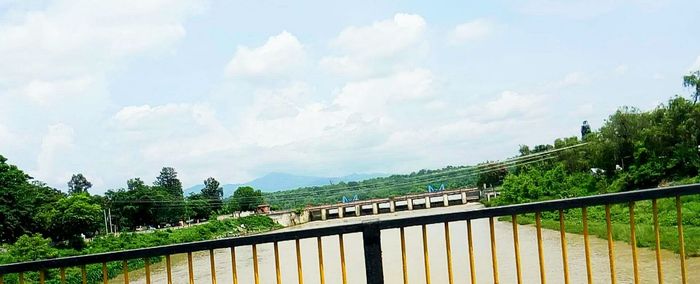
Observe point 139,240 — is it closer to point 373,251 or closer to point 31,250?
point 31,250

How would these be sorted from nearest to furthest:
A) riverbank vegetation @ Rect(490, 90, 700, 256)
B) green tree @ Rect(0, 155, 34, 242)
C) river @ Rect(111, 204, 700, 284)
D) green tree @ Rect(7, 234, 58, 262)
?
1. river @ Rect(111, 204, 700, 284)
2. riverbank vegetation @ Rect(490, 90, 700, 256)
3. green tree @ Rect(7, 234, 58, 262)
4. green tree @ Rect(0, 155, 34, 242)

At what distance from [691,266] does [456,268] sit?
219 inches

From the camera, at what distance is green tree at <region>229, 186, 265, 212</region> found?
53.9 meters

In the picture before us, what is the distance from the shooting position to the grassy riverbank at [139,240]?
16.9m

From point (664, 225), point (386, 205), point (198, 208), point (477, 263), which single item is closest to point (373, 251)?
point (664, 225)

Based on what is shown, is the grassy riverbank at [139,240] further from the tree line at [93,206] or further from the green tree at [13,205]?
the green tree at [13,205]

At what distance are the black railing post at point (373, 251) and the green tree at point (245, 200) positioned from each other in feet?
168

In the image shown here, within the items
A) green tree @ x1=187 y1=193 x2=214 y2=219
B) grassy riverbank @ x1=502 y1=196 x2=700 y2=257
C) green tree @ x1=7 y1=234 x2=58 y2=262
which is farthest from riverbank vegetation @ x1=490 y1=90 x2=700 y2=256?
green tree @ x1=187 y1=193 x2=214 y2=219

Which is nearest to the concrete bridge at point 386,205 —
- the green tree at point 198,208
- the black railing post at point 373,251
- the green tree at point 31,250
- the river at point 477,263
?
the green tree at point 198,208

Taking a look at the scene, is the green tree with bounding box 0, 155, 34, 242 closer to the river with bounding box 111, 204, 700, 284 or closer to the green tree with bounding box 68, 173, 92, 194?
the river with bounding box 111, 204, 700, 284

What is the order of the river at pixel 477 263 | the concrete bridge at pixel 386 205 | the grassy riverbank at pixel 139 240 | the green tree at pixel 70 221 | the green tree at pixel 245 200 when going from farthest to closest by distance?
the green tree at pixel 245 200
the concrete bridge at pixel 386 205
the green tree at pixel 70 221
the grassy riverbank at pixel 139 240
the river at pixel 477 263

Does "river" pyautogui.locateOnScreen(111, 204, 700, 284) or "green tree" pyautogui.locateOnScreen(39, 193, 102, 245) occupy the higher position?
"green tree" pyautogui.locateOnScreen(39, 193, 102, 245)

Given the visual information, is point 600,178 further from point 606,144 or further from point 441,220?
point 441,220

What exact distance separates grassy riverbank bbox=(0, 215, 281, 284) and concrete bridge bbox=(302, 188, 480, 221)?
26.6 ft
